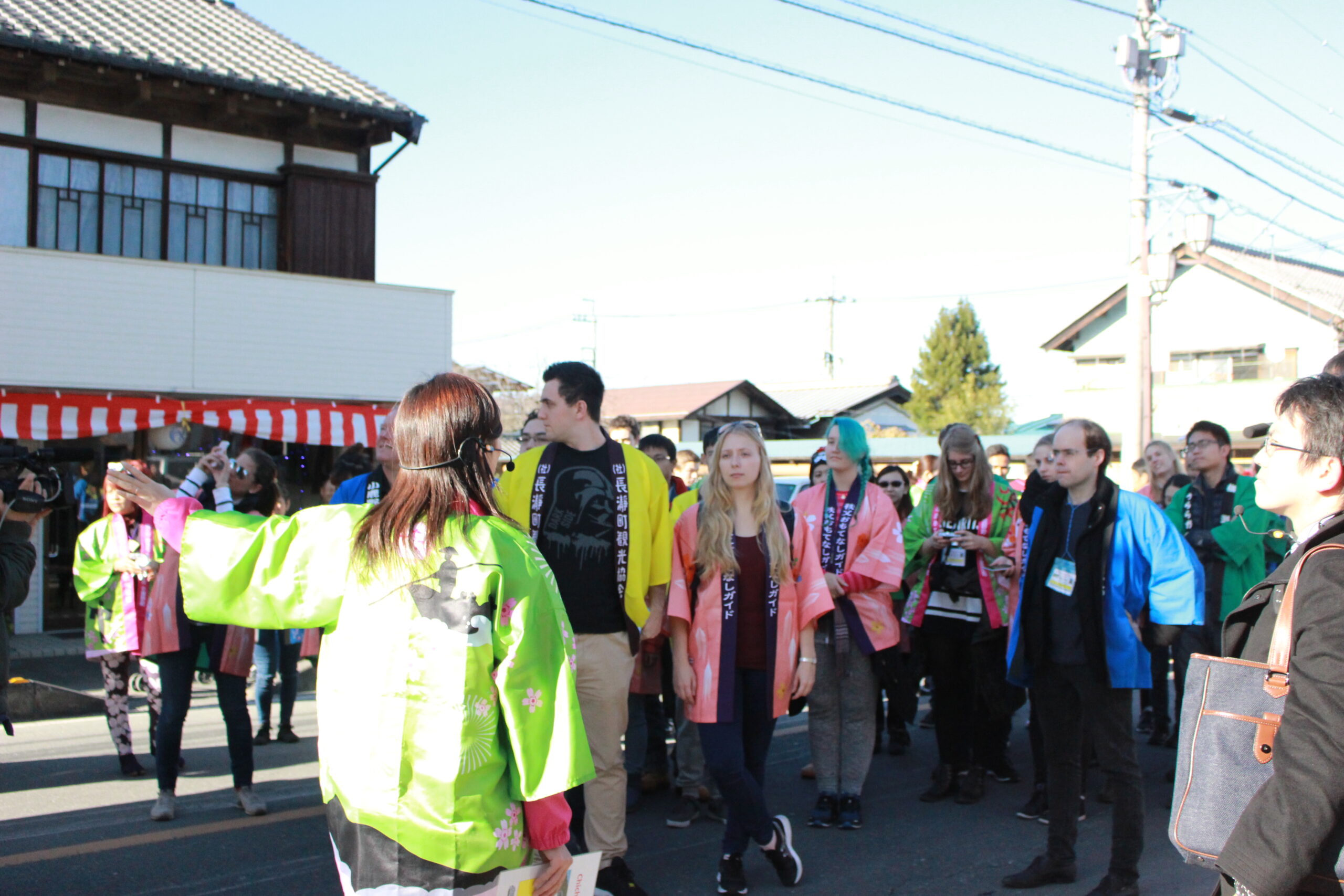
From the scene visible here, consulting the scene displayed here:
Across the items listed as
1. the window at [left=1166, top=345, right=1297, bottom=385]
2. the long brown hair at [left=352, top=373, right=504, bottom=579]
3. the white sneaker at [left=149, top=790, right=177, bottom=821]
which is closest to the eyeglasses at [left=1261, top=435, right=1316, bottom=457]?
the long brown hair at [left=352, top=373, right=504, bottom=579]

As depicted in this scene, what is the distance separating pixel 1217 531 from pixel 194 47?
496 inches

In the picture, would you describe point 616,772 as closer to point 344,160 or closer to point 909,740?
point 909,740

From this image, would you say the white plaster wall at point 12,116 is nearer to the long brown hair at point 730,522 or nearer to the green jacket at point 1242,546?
the long brown hair at point 730,522

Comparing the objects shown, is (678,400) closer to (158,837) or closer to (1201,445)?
(1201,445)

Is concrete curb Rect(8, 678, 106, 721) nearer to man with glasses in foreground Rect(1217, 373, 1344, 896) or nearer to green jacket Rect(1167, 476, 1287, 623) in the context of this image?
green jacket Rect(1167, 476, 1287, 623)

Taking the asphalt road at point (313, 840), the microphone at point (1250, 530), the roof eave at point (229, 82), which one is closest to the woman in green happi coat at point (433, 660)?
the asphalt road at point (313, 840)

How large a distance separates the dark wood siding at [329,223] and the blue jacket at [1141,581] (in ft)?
37.7

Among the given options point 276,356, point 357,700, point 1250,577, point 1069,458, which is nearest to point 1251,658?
point 357,700

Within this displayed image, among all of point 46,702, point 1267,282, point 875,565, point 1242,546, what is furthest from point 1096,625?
point 1267,282

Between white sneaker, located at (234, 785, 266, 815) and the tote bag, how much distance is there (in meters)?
4.59

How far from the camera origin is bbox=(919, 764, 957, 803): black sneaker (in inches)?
229

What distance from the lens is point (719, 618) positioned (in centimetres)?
448

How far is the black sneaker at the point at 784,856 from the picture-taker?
14.5 feet

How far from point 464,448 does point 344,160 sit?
12.8 m
